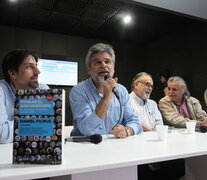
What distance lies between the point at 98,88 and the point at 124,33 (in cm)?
331

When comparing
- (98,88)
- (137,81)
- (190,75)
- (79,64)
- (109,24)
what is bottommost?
(98,88)

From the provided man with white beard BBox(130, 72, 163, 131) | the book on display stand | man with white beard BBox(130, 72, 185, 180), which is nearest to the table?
the book on display stand

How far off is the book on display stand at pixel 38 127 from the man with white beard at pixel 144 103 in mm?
1882

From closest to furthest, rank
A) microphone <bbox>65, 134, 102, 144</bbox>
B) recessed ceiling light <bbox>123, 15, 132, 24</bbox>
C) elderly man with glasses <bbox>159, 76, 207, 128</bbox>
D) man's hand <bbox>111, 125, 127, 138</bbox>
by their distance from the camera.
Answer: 1. microphone <bbox>65, 134, 102, 144</bbox>
2. man's hand <bbox>111, 125, 127, 138</bbox>
3. elderly man with glasses <bbox>159, 76, 207, 128</bbox>
4. recessed ceiling light <bbox>123, 15, 132, 24</bbox>

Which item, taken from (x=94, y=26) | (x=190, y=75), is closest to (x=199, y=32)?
(x=190, y=75)

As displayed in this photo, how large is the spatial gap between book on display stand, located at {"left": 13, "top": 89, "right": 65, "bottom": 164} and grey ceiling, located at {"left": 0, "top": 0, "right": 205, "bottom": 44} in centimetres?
271

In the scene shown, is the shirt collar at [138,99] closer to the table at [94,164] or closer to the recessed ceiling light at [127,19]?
the table at [94,164]

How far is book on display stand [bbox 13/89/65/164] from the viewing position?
2.18 ft

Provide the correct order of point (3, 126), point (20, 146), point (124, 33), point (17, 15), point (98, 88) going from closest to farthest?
point (20, 146)
point (3, 126)
point (98, 88)
point (17, 15)
point (124, 33)

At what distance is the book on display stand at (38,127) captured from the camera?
2.18ft

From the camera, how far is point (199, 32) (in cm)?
398

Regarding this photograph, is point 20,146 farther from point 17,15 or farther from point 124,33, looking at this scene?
point 124,33

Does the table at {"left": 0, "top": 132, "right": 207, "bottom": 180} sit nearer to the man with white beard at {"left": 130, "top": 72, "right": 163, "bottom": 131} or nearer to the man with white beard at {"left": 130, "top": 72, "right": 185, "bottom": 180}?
the man with white beard at {"left": 130, "top": 72, "right": 185, "bottom": 180}

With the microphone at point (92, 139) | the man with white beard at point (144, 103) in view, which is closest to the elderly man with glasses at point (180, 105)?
the man with white beard at point (144, 103)
